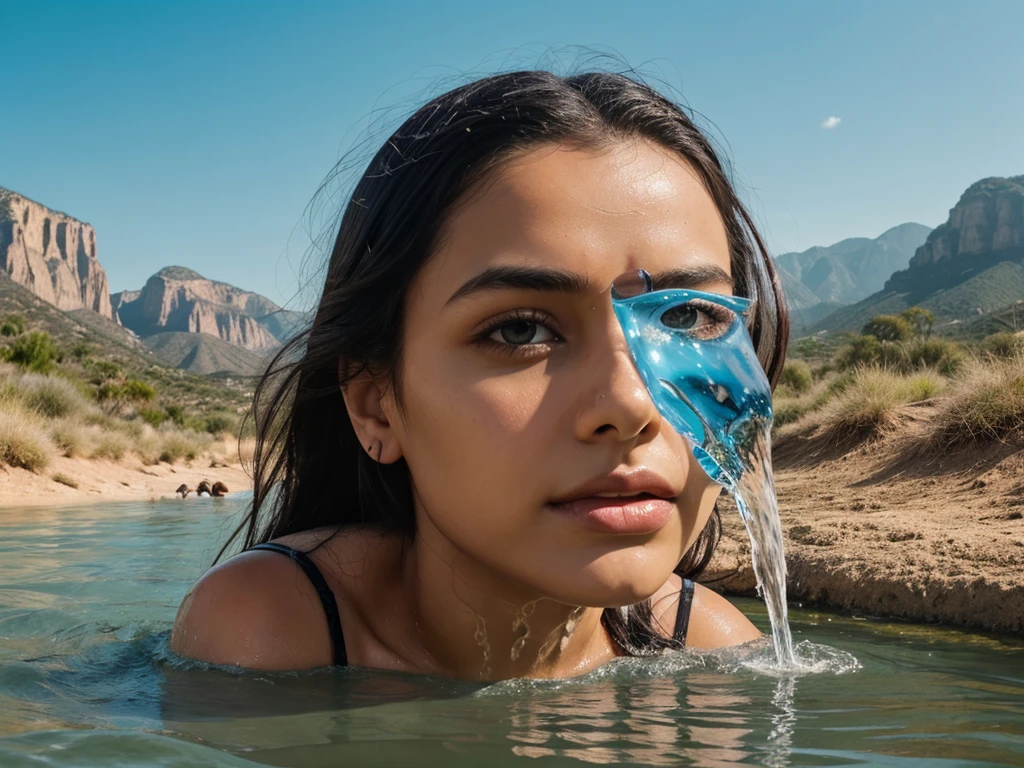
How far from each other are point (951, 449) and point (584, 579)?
664 cm

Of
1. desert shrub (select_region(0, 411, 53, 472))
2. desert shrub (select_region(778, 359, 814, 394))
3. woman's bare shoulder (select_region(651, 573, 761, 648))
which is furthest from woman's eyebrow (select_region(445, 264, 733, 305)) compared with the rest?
desert shrub (select_region(778, 359, 814, 394))

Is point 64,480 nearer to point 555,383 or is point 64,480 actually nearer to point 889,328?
point 555,383

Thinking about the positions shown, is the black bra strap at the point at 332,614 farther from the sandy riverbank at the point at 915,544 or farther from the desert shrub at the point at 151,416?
the desert shrub at the point at 151,416

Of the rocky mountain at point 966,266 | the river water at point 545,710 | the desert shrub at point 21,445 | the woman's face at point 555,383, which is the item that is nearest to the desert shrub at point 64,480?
the desert shrub at point 21,445

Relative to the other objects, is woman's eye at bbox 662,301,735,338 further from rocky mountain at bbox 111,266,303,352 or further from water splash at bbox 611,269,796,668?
rocky mountain at bbox 111,266,303,352

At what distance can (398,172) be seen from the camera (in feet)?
7.79

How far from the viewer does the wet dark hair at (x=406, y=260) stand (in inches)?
86.9

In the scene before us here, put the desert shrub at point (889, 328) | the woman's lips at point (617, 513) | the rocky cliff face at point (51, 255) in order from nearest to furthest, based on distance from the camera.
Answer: the woman's lips at point (617, 513) → the desert shrub at point (889, 328) → the rocky cliff face at point (51, 255)

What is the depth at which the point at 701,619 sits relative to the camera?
2979mm

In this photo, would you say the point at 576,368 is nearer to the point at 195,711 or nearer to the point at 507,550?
the point at 507,550

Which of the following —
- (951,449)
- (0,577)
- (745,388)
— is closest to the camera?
(745,388)

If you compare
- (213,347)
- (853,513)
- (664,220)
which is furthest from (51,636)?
(213,347)

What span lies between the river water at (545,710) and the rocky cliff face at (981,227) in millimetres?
99545

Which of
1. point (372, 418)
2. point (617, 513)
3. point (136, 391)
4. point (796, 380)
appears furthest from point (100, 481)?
point (136, 391)
